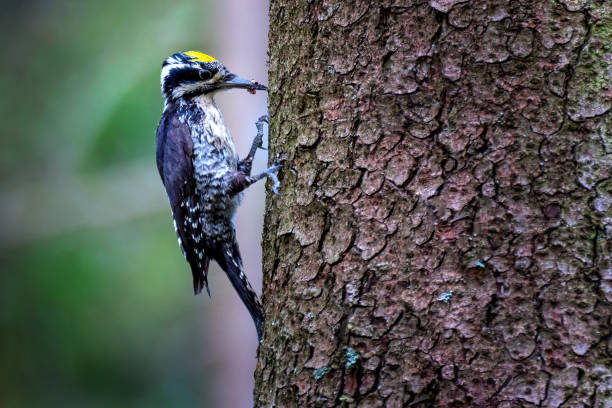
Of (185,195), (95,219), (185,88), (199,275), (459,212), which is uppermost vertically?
(185,88)

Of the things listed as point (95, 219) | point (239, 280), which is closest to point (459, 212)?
point (239, 280)

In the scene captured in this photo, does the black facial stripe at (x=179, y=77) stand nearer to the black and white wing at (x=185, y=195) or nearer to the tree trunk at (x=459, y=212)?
the black and white wing at (x=185, y=195)

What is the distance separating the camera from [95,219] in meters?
9.19

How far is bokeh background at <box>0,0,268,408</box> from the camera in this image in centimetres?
855

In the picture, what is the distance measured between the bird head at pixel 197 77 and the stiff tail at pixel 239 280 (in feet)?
3.36

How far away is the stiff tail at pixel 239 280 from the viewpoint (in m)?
3.12

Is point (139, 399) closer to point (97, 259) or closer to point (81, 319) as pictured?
point (81, 319)

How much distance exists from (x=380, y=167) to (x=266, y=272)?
0.70 meters

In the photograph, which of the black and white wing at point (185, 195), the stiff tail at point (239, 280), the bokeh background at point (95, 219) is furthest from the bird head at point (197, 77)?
the bokeh background at point (95, 219)

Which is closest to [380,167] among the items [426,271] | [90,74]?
[426,271]

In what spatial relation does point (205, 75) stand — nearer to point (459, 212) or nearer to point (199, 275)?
point (199, 275)

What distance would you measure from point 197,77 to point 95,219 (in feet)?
19.1

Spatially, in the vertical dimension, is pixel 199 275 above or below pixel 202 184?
below

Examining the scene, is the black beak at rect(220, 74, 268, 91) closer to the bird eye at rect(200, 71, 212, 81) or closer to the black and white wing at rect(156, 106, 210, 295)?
the bird eye at rect(200, 71, 212, 81)
